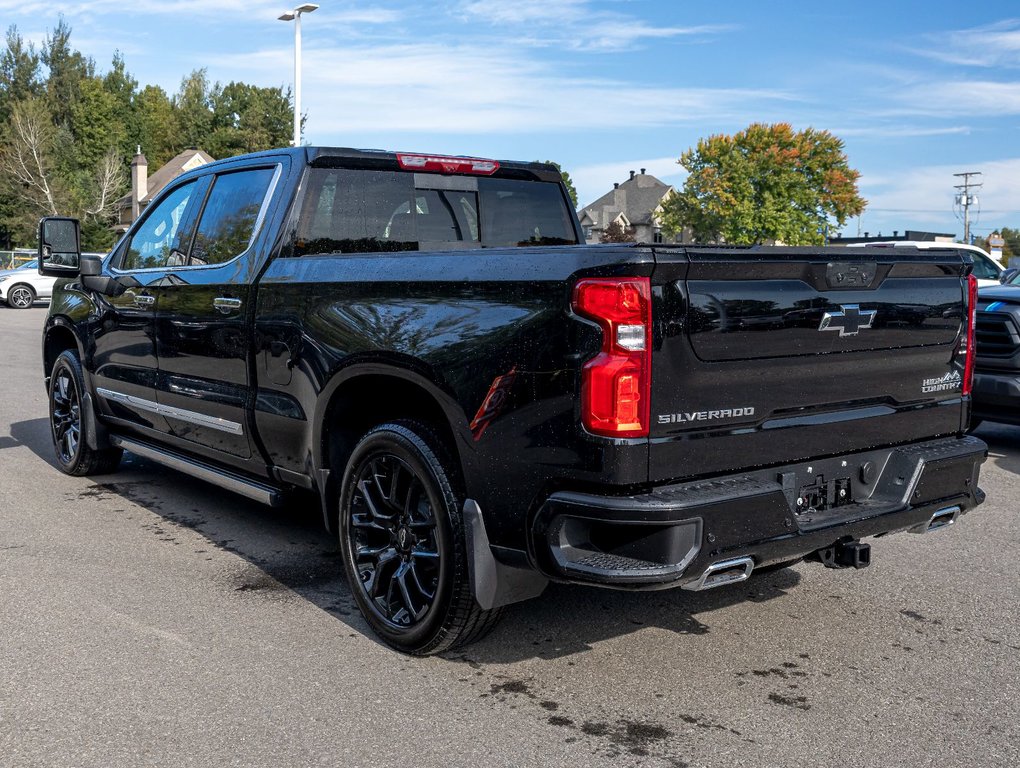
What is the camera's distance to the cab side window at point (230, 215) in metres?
5.17

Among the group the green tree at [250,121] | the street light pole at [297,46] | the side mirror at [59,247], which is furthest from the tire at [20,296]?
the green tree at [250,121]

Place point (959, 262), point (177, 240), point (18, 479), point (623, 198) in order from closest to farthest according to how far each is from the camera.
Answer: point (959, 262) → point (177, 240) → point (18, 479) → point (623, 198)

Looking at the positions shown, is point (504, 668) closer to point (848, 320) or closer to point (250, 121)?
point (848, 320)

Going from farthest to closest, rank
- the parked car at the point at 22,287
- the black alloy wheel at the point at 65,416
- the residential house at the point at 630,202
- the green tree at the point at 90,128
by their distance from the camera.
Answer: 1. the residential house at the point at 630,202
2. the green tree at the point at 90,128
3. the parked car at the point at 22,287
4. the black alloy wheel at the point at 65,416

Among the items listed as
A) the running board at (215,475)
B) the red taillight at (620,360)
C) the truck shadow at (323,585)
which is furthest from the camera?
the running board at (215,475)

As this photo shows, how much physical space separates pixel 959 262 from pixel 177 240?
406 centimetres

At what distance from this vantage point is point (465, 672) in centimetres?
389

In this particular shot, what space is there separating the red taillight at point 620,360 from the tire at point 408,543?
0.80 metres

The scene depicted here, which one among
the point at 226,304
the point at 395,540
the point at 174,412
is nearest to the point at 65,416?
the point at 174,412

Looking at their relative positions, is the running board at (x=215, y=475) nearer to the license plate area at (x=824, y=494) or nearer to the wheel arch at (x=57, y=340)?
the wheel arch at (x=57, y=340)

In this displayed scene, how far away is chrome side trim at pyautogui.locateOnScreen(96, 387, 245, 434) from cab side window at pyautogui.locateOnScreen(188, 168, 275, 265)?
806mm

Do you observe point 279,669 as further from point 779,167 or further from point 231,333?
point 779,167

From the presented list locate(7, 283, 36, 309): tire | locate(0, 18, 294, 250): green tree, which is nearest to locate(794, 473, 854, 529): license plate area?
locate(7, 283, 36, 309): tire

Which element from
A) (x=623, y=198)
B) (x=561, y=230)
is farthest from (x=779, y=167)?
(x=561, y=230)
